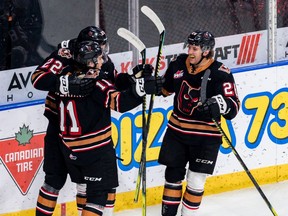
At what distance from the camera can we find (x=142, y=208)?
7.36 metres

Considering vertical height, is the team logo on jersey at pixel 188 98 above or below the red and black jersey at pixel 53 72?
below

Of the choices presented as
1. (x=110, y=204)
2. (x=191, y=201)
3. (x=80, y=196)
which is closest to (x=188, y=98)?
(x=191, y=201)

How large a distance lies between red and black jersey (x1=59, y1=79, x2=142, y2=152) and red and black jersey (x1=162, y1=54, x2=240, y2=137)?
2.03ft

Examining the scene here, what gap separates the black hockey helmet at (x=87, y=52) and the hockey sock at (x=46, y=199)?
89cm

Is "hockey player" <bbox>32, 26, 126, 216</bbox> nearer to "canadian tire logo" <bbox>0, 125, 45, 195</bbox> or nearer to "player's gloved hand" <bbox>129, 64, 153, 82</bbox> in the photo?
"player's gloved hand" <bbox>129, 64, 153, 82</bbox>

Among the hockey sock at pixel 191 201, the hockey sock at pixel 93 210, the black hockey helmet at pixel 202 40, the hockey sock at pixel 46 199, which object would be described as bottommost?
the hockey sock at pixel 191 201

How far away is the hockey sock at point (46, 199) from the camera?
7.04m

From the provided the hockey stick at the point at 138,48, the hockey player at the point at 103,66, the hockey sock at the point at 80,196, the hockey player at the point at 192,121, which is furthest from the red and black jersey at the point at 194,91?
the hockey sock at the point at 80,196

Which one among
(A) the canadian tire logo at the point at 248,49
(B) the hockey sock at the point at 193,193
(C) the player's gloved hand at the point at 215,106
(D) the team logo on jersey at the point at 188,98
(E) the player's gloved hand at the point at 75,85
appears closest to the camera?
(E) the player's gloved hand at the point at 75,85

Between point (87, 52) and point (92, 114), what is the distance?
370mm

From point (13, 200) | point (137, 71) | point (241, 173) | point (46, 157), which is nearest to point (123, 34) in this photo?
point (137, 71)

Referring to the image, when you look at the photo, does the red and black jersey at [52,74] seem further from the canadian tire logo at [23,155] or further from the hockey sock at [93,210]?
the hockey sock at [93,210]

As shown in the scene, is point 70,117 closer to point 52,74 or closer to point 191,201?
point 52,74

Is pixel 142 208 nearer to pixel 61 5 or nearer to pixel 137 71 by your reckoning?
pixel 137 71
